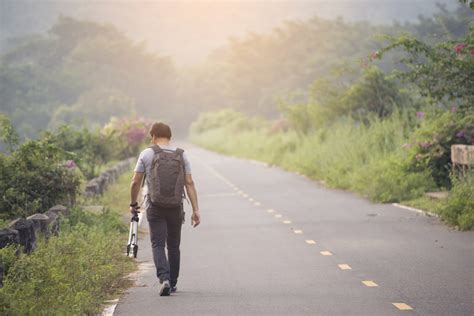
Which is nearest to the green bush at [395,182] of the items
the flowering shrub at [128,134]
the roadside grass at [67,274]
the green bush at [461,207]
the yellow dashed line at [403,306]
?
the green bush at [461,207]

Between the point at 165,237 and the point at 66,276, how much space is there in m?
1.11

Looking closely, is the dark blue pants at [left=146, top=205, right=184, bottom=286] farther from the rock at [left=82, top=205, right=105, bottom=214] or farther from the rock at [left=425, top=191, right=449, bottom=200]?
the rock at [left=425, top=191, right=449, bottom=200]

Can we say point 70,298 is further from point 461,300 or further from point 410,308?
A: point 461,300

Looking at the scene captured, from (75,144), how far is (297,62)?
68666 millimetres

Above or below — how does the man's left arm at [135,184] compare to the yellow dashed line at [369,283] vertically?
above

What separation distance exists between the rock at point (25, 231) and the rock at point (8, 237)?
46 centimetres

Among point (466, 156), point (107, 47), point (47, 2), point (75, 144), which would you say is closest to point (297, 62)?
point (107, 47)

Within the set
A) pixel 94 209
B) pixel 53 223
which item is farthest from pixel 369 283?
pixel 94 209

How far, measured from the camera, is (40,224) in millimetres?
11148

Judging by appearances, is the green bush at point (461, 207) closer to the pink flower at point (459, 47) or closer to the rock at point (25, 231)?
the pink flower at point (459, 47)

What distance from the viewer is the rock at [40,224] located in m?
10.9

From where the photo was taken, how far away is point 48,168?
14.8m

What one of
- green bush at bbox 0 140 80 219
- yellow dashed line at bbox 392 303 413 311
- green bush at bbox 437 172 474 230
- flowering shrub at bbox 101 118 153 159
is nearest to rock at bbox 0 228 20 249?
yellow dashed line at bbox 392 303 413 311

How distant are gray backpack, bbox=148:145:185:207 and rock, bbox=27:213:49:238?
7.92 feet
